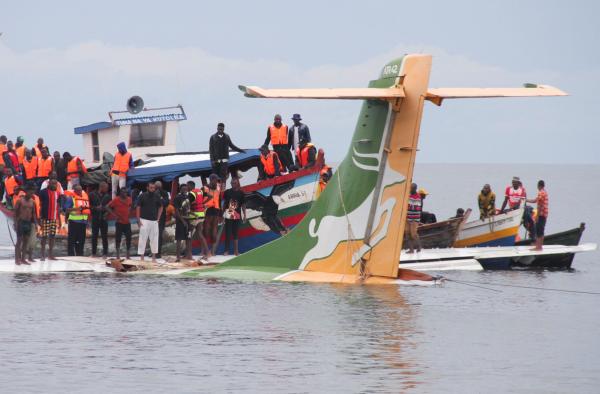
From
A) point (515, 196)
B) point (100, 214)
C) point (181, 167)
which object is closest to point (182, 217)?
point (100, 214)

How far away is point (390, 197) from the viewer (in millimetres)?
21766

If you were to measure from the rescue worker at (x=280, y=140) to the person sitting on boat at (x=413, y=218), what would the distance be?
12.3ft

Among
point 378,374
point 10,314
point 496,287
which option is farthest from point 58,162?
point 378,374

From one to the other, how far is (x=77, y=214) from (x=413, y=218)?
8599 millimetres

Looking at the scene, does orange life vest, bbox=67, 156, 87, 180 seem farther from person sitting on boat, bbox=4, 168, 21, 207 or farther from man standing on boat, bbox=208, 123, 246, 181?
man standing on boat, bbox=208, 123, 246, 181

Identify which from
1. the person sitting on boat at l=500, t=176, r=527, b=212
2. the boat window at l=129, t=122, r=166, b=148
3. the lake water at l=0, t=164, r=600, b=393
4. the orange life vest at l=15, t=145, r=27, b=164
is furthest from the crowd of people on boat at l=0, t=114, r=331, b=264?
the person sitting on boat at l=500, t=176, r=527, b=212

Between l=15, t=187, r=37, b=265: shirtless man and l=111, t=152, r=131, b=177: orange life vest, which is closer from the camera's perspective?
l=15, t=187, r=37, b=265: shirtless man

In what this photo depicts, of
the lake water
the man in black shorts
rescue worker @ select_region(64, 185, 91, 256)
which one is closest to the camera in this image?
the lake water

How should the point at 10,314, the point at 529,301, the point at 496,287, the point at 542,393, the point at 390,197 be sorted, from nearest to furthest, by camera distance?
the point at 542,393, the point at 390,197, the point at 10,314, the point at 529,301, the point at 496,287

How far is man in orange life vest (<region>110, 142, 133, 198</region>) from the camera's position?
31109 mm

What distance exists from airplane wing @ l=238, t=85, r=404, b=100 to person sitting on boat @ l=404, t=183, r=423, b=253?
27.5ft

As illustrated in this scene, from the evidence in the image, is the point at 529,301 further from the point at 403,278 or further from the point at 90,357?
the point at 90,357

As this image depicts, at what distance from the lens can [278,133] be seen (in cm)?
3150

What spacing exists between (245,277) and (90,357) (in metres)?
5.84
